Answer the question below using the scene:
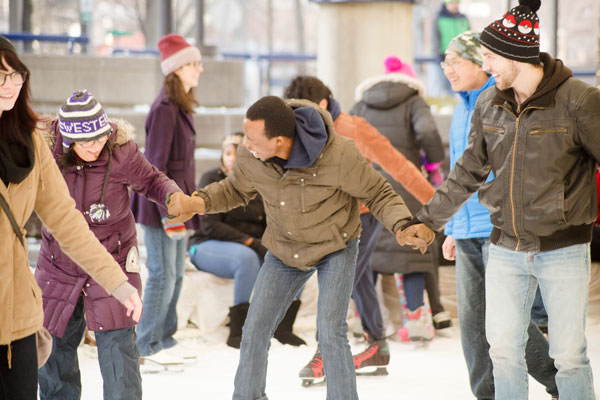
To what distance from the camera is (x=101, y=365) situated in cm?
378

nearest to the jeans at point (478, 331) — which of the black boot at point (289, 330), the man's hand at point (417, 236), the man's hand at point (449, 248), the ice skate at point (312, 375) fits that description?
the man's hand at point (449, 248)

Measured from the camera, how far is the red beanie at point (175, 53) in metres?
5.60

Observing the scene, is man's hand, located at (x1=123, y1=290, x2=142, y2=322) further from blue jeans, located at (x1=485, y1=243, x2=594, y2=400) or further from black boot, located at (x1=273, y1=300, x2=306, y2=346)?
black boot, located at (x1=273, y1=300, x2=306, y2=346)

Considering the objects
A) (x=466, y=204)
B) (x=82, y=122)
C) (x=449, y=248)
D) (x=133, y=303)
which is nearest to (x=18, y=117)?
(x=133, y=303)

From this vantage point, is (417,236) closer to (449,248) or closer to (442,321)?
(449,248)

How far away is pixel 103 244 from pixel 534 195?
185 cm

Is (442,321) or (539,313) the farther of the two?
(442,321)

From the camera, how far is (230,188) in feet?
13.3

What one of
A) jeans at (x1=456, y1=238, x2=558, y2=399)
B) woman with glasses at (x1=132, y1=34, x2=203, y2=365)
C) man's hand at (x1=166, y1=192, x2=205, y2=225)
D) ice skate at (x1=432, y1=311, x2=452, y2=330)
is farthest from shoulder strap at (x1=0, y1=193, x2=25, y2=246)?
ice skate at (x1=432, y1=311, x2=452, y2=330)

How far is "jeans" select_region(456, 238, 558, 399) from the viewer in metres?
4.23

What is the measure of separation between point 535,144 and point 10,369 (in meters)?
2.07

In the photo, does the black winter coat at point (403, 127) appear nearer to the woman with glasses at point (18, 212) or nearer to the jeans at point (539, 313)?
the jeans at point (539, 313)

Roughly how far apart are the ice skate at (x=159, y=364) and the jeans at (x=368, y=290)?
4.09 ft

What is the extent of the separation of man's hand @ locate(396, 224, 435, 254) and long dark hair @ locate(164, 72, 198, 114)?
2.26 metres
